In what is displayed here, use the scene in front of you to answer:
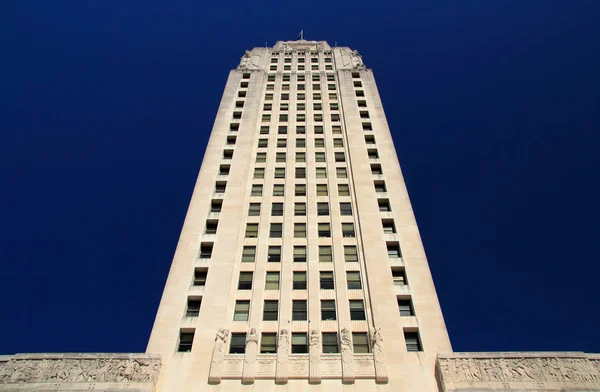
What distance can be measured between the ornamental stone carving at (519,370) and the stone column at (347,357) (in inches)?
183

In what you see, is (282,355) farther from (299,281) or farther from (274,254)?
(274,254)

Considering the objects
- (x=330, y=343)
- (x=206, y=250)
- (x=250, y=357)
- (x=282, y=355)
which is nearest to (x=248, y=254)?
(x=206, y=250)

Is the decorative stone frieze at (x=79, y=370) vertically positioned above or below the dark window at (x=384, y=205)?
below

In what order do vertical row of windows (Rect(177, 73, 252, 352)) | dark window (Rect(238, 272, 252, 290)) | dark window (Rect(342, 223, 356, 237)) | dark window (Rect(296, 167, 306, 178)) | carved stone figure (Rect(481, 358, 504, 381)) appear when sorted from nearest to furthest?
carved stone figure (Rect(481, 358, 504, 381)) < vertical row of windows (Rect(177, 73, 252, 352)) < dark window (Rect(238, 272, 252, 290)) < dark window (Rect(342, 223, 356, 237)) < dark window (Rect(296, 167, 306, 178))

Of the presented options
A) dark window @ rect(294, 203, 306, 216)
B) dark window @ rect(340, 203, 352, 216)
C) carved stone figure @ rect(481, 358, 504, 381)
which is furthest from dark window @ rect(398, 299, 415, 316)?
dark window @ rect(294, 203, 306, 216)

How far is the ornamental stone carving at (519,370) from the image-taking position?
24203mm

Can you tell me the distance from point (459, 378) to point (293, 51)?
56086 millimetres

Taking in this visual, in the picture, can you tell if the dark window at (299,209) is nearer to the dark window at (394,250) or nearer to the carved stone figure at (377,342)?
the dark window at (394,250)

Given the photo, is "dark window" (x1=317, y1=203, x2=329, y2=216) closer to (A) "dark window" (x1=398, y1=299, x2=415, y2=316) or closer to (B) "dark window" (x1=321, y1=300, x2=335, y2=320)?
(B) "dark window" (x1=321, y1=300, x2=335, y2=320)

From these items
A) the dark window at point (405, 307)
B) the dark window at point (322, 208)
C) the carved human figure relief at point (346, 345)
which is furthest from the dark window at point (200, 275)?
the dark window at point (405, 307)

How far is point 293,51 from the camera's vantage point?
229ft

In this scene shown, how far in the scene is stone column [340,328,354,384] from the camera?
24680mm

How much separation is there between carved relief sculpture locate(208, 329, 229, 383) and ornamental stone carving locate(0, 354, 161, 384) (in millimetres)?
2871

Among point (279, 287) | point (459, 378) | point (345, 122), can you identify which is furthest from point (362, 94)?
point (459, 378)
